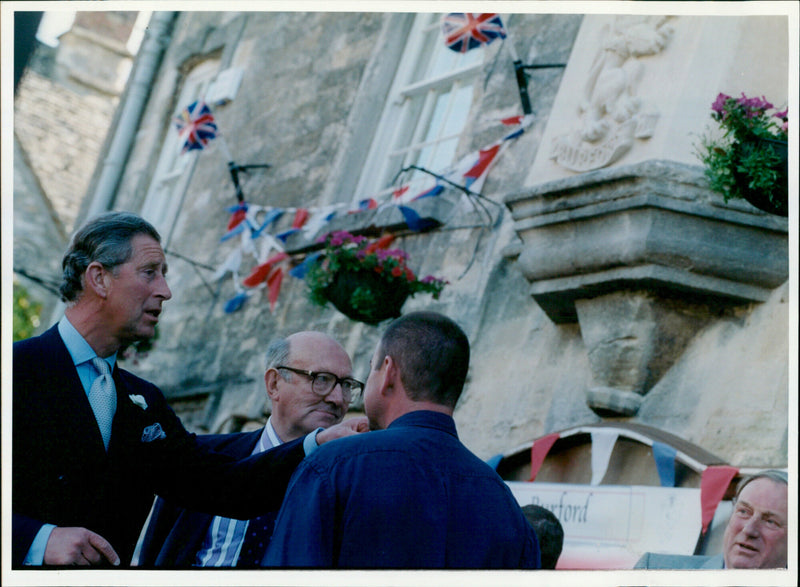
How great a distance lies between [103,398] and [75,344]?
6.0 inches

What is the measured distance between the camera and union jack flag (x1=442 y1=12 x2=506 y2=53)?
6.26 m

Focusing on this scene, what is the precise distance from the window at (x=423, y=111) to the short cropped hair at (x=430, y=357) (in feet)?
14.2

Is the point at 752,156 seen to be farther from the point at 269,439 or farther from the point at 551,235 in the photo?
the point at 269,439

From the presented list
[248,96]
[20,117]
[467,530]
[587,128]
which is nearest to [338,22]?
[248,96]

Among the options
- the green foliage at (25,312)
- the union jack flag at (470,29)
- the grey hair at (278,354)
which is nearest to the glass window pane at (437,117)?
the union jack flag at (470,29)

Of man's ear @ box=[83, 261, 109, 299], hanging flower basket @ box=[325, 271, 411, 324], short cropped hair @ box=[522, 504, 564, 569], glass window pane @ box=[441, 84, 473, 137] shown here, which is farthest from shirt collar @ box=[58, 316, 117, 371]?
glass window pane @ box=[441, 84, 473, 137]

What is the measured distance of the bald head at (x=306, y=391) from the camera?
12.0ft

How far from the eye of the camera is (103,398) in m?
2.94

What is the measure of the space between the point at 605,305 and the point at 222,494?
7.70 ft

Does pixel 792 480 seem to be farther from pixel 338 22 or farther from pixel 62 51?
pixel 62 51

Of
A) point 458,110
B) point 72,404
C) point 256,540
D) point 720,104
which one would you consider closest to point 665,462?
point 720,104

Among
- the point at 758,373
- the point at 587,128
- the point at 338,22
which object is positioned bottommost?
the point at 758,373

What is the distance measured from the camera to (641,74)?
4938 mm

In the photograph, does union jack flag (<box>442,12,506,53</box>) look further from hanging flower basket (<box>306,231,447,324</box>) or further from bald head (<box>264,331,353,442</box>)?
bald head (<box>264,331,353,442</box>)
